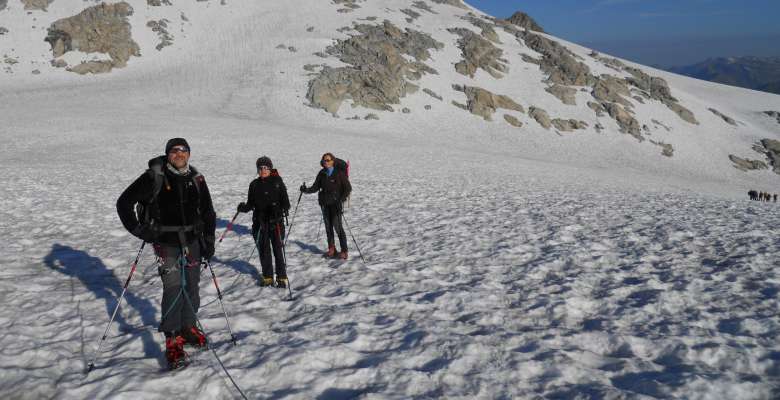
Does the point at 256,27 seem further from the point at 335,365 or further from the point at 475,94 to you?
the point at 335,365

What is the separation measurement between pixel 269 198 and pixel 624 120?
224 ft

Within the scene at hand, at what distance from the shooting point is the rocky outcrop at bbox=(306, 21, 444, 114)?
192 feet

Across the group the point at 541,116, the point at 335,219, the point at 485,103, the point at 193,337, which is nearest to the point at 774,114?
the point at 541,116

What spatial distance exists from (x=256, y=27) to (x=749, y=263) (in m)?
85.8

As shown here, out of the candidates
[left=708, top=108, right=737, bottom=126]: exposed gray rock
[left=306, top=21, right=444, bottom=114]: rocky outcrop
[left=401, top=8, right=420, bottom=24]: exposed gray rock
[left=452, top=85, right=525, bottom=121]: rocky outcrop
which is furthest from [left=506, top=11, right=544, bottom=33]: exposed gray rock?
[left=452, top=85, right=525, bottom=121]: rocky outcrop

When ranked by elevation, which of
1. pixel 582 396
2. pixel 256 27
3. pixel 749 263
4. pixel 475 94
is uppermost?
pixel 256 27

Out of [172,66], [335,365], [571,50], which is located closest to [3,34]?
[172,66]

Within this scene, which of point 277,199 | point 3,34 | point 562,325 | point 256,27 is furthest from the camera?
point 256,27

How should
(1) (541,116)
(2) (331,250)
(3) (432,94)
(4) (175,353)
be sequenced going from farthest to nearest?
(3) (432,94), (1) (541,116), (2) (331,250), (4) (175,353)

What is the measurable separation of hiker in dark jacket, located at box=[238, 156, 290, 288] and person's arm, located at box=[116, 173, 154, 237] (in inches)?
117

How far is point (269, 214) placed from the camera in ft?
25.5

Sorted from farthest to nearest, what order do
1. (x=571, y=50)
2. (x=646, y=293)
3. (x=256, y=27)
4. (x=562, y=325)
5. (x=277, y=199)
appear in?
(x=571, y=50)
(x=256, y=27)
(x=277, y=199)
(x=646, y=293)
(x=562, y=325)

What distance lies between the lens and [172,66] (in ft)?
214

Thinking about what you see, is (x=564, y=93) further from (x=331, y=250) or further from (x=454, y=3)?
(x=331, y=250)
